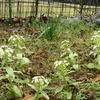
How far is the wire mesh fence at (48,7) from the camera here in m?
7.37

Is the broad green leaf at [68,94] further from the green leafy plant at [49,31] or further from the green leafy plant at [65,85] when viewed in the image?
the green leafy plant at [49,31]

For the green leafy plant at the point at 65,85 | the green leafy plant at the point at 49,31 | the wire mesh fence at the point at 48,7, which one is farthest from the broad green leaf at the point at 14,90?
the wire mesh fence at the point at 48,7

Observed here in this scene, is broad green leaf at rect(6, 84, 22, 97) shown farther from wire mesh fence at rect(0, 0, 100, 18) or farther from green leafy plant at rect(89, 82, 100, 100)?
wire mesh fence at rect(0, 0, 100, 18)

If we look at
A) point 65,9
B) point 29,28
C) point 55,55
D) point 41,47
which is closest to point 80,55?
point 55,55

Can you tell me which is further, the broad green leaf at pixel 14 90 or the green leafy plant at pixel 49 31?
the green leafy plant at pixel 49 31

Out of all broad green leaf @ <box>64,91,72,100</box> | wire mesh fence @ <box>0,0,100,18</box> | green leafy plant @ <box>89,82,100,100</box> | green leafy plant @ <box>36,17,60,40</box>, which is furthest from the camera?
wire mesh fence @ <box>0,0,100,18</box>

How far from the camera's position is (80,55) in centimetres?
413

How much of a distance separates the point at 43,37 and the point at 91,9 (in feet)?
12.5

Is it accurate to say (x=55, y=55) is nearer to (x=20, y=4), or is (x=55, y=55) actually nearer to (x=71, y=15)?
(x=20, y=4)

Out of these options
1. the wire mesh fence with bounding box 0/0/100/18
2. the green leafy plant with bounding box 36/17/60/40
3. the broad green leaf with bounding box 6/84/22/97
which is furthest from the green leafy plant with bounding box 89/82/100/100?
the wire mesh fence with bounding box 0/0/100/18

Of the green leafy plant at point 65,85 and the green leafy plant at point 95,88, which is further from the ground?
the green leafy plant at point 65,85

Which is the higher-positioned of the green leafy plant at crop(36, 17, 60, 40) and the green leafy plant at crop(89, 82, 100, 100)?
the green leafy plant at crop(36, 17, 60, 40)

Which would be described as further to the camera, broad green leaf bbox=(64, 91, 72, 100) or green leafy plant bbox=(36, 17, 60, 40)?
green leafy plant bbox=(36, 17, 60, 40)

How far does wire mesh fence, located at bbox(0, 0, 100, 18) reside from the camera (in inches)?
290
